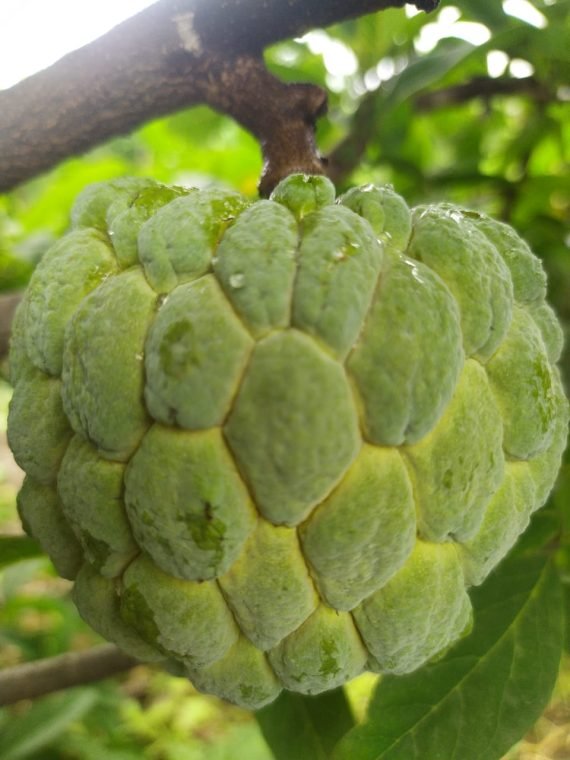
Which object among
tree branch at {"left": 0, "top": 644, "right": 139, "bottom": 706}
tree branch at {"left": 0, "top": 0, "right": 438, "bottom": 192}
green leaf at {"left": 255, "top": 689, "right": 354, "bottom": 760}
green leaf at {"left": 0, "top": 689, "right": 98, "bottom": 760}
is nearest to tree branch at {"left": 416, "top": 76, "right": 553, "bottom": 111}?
tree branch at {"left": 0, "top": 0, "right": 438, "bottom": 192}

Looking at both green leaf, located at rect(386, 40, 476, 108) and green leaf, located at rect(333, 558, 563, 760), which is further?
green leaf, located at rect(386, 40, 476, 108)

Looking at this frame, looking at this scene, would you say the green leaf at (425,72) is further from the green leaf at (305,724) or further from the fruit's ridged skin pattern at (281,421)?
the green leaf at (305,724)

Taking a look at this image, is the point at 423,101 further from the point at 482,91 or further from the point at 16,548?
the point at 16,548

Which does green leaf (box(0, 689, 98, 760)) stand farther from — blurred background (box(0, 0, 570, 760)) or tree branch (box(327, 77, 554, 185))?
tree branch (box(327, 77, 554, 185))

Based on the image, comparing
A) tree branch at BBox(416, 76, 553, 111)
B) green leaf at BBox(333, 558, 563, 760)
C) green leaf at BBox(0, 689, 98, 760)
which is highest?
tree branch at BBox(416, 76, 553, 111)

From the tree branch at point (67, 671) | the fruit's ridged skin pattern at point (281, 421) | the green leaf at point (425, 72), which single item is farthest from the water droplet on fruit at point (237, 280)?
the tree branch at point (67, 671)

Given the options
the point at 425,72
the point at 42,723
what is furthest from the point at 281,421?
the point at 42,723
